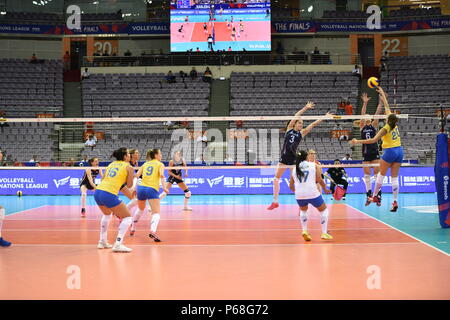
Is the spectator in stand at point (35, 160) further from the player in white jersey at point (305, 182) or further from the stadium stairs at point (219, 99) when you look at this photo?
the player in white jersey at point (305, 182)

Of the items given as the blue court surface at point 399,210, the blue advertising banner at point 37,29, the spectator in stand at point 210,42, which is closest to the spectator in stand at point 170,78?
the spectator in stand at point 210,42

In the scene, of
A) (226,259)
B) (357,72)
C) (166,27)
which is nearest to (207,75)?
(166,27)

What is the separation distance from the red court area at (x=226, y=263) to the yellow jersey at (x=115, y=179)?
1060mm

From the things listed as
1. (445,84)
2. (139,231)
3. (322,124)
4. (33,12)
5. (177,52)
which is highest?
(33,12)

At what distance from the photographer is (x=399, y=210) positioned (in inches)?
545

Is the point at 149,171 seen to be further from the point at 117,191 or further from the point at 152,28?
the point at 152,28

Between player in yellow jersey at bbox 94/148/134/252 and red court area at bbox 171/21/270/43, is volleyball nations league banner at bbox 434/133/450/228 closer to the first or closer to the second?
player in yellow jersey at bbox 94/148/134/252

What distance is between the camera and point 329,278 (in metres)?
5.92

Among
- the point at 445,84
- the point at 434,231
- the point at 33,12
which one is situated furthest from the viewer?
the point at 33,12

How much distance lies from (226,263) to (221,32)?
24672mm

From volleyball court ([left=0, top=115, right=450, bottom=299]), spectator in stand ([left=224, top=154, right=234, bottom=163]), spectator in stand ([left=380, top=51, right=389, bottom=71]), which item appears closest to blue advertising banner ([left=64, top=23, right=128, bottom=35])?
spectator in stand ([left=224, top=154, right=234, bottom=163])

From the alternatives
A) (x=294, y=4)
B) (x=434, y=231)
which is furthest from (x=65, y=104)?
(x=434, y=231)

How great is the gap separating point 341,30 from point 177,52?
11.1 meters
